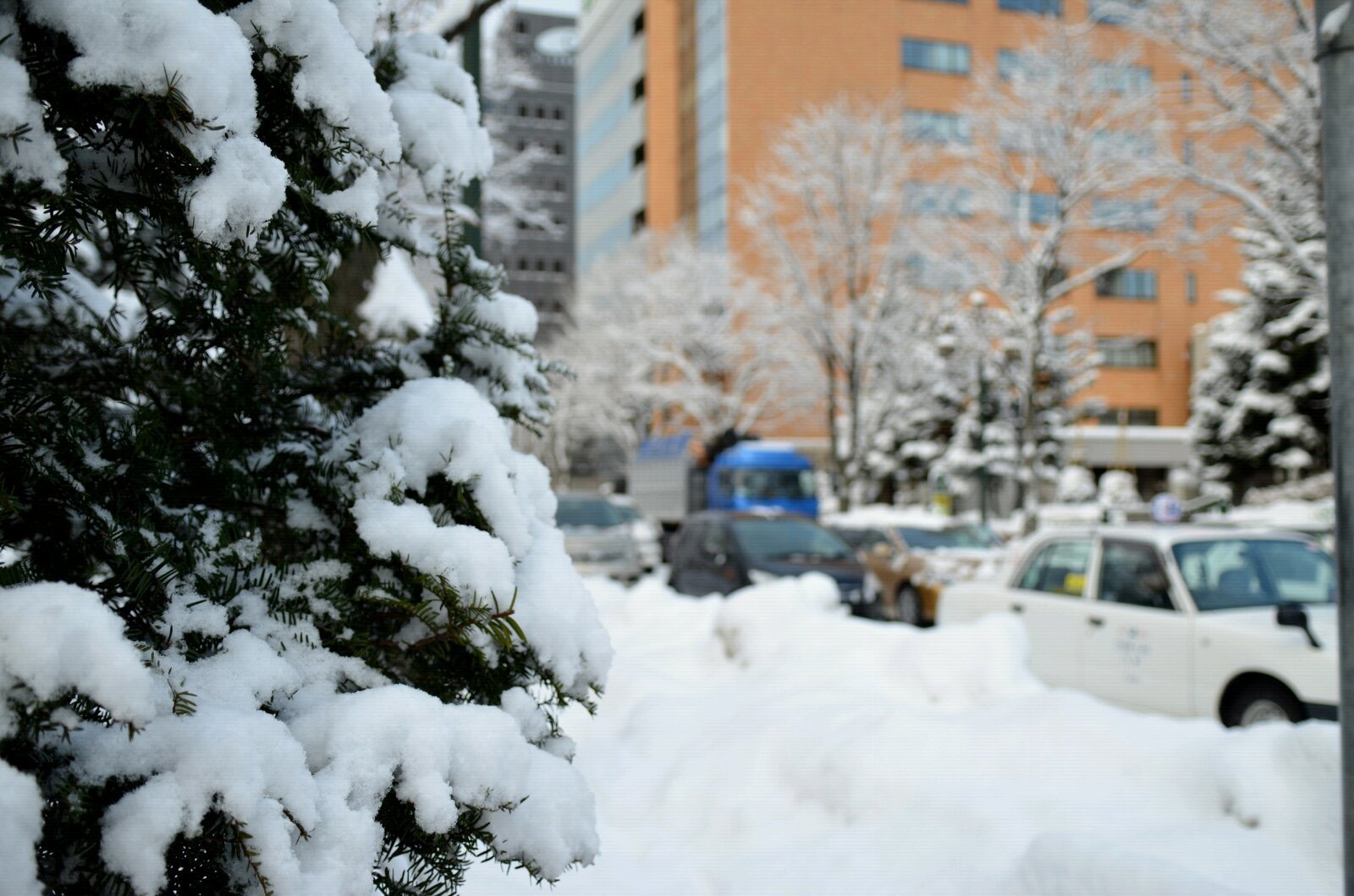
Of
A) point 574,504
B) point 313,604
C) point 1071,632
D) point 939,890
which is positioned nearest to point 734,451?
point 574,504

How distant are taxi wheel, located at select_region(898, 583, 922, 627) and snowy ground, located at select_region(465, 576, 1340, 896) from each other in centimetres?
714

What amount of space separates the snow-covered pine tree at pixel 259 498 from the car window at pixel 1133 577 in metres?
5.77

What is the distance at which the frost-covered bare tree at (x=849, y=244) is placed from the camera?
30.0 metres

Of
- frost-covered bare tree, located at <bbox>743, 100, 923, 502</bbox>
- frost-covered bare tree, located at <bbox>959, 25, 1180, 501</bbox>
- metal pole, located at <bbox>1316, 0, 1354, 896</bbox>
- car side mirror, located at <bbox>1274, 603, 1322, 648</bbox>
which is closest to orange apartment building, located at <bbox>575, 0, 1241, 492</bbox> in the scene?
frost-covered bare tree, located at <bbox>743, 100, 923, 502</bbox>

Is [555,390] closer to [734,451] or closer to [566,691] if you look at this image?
[566,691]

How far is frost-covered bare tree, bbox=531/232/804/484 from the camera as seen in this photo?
41.8 meters

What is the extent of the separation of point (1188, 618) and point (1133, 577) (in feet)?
1.95

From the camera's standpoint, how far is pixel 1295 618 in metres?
A: 5.65

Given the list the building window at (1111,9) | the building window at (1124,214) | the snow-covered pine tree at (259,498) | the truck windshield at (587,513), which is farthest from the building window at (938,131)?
the snow-covered pine tree at (259,498)

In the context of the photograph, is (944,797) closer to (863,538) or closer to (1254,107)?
(863,538)

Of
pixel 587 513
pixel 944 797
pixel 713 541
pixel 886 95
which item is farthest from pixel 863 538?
pixel 886 95

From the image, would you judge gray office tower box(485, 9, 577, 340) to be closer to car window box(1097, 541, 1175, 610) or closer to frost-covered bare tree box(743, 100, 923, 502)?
frost-covered bare tree box(743, 100, 923, 502)

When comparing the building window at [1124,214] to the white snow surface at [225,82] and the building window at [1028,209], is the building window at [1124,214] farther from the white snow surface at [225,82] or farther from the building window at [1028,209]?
the white snow surface at [225,82]

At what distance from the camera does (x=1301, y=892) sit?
302 cm
